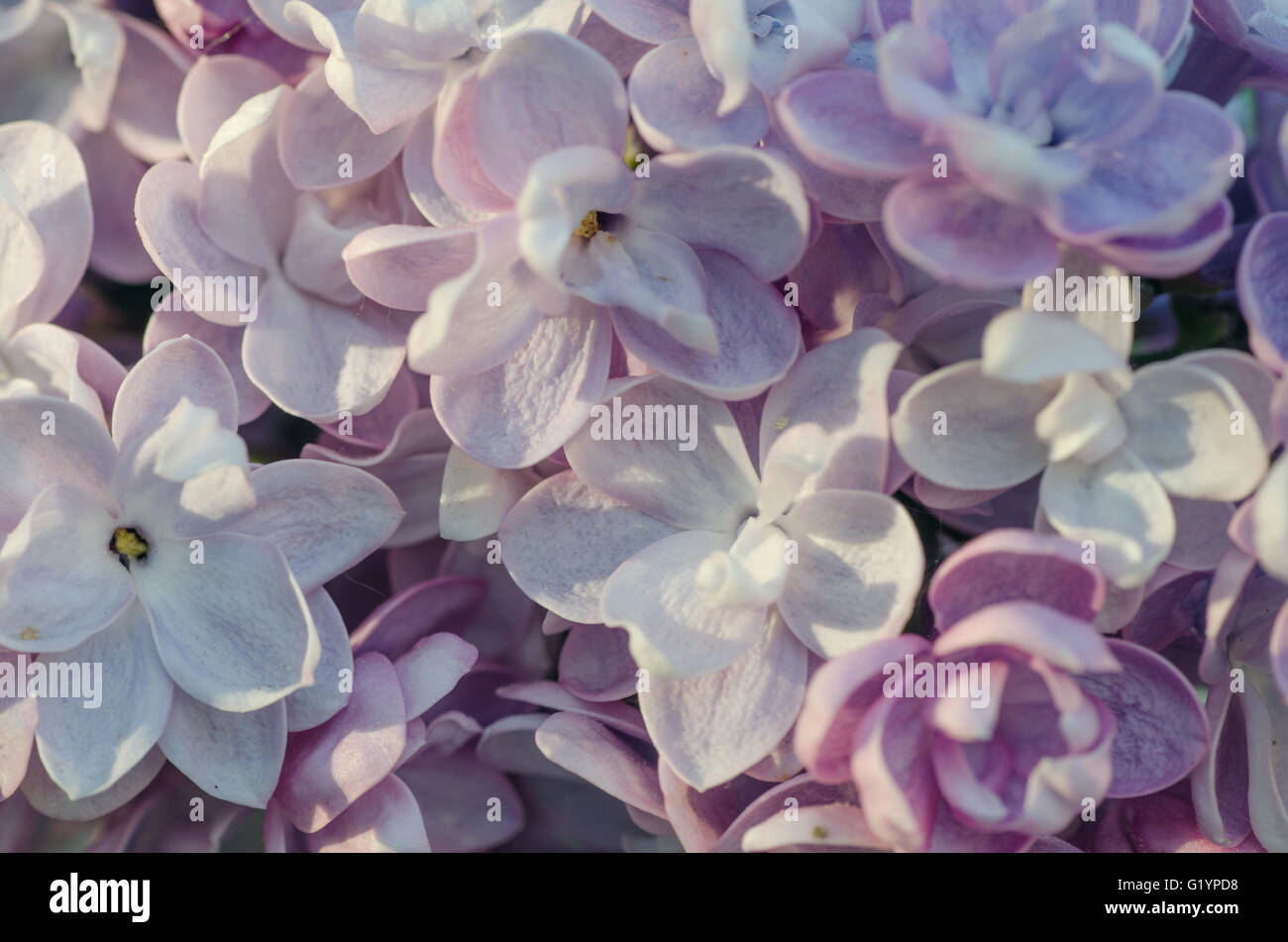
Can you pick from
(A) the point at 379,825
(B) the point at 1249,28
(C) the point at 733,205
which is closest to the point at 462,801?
(A) the point at 379,825

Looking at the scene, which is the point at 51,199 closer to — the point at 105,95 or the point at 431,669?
the point at 105,95

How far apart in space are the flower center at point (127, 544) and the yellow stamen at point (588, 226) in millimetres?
211

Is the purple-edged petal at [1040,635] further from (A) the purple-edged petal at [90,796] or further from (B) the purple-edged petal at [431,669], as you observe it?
(A) the purple-edged petal at [90,796]

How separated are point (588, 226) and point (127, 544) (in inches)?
8.7

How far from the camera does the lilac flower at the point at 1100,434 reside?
0.37 metres

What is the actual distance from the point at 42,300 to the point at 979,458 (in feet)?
1.27

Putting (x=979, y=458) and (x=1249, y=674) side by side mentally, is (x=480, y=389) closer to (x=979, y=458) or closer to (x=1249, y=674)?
(x=979, y=458)

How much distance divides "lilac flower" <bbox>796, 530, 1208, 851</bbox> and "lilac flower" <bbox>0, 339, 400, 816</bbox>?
0.20 metres

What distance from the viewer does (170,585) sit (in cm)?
45

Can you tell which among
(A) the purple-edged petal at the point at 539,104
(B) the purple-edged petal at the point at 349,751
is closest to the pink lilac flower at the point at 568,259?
(A) the purple-edged petal at the point at 539,104

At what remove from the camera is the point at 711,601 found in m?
0.42

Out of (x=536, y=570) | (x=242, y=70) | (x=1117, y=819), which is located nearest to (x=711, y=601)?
(x=536, y=570)

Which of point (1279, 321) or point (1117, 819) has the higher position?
point (1279, 321)
